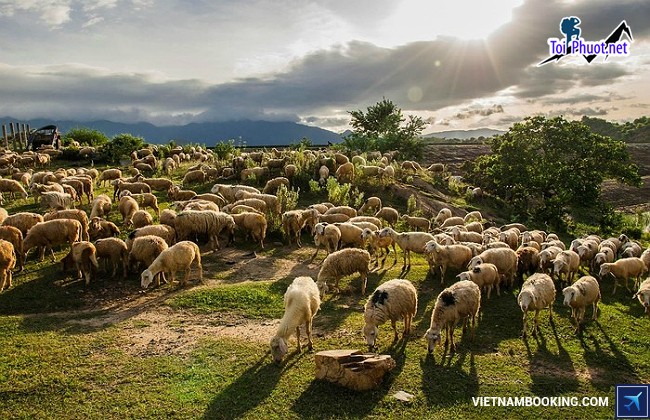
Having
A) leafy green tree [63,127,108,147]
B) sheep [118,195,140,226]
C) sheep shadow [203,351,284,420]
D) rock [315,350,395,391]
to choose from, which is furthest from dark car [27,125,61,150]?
rock [315,350,395,391]

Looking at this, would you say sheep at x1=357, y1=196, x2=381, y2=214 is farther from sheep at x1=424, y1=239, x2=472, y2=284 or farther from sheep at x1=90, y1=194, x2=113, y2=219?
sheep at x1=90, y1=194, x2=113, y2=219

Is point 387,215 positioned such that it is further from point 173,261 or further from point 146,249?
point 146,249

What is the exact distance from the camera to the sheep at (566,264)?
13.0 meters

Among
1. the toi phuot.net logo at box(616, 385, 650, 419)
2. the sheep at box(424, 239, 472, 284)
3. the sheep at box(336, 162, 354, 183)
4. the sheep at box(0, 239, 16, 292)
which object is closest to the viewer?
the toi phuot.net logo at box(616, 385, 650, 419)

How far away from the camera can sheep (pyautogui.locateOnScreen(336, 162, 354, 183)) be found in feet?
83.5

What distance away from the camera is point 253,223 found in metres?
16.5

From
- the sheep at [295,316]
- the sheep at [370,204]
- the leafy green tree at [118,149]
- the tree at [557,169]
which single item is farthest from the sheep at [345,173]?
the leafy green tree at [118,149]

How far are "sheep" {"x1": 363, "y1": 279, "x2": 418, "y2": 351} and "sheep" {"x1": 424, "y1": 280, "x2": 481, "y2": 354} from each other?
1.89 ft

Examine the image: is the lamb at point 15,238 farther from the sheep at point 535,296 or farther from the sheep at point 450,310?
the sheep at point 535,296

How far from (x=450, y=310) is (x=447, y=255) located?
4546 mm

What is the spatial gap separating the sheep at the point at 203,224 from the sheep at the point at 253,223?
0.52m

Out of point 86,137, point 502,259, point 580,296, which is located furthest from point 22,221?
point 86,137

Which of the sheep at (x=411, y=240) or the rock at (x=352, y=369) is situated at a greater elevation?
the sheep at (x=411, y=240)

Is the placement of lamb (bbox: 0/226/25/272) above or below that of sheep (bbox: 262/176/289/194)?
below
